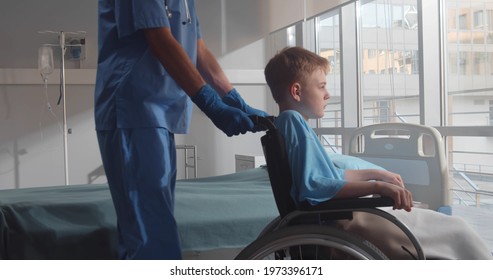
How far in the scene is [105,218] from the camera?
1.48m

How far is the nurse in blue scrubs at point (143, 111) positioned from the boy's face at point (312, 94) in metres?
0.13

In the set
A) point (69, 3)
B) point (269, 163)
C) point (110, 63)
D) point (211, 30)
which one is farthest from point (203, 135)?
point (269, 163)

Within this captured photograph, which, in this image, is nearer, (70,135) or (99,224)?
(99,224)

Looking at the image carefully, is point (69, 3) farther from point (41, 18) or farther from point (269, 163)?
point (269, 163)

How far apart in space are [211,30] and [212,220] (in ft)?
5.64

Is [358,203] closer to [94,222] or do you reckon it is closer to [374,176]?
[374,176]

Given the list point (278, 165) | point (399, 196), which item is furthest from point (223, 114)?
point (399, 196)

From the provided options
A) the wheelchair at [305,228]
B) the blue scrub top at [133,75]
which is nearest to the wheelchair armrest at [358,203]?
the wheelchair at [305,228]

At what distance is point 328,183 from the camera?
3.51 feet

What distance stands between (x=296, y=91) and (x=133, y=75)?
0.39 metres

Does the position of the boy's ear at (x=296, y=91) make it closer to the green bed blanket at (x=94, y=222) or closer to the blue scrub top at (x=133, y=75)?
the blue scrub top at (x=133, y=75)

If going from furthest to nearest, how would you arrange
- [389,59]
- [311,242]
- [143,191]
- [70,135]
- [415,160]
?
[70,135] → [389,59] → [415,160] → [143,191] → [311,242]

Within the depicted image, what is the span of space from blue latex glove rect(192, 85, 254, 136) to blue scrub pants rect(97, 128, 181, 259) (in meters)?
0.16

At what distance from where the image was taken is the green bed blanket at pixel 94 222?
141 centimetres
